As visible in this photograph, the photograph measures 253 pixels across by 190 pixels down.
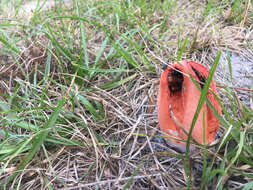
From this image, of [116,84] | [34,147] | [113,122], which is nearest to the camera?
[34,147]

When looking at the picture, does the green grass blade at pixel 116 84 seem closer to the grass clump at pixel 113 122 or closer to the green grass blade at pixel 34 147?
the grass clump at pixel 113 122

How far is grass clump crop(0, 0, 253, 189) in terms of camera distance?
1.08 meters

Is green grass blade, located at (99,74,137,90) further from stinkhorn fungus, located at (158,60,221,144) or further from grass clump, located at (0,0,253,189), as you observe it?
stinkhorn fungus, located at (158,60,221,144)

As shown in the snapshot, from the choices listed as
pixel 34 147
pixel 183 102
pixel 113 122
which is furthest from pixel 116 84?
pixel 34 147

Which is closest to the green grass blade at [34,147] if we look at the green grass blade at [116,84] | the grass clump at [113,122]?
the grass clump at [113,122]

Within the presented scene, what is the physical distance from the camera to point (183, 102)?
3.86 ft

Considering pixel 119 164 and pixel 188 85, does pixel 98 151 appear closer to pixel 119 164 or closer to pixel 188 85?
pixel 119 164

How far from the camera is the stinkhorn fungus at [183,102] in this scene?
1.05 m

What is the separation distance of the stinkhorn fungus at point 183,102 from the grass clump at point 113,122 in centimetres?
7

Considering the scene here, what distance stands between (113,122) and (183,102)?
0.49 m

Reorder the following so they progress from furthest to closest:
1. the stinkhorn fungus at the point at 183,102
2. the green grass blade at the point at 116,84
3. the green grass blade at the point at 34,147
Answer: the green grass blade at the point at 116,84
the green grass blade at the point at 34,147
the stinkhorn fungus at the point at 183,102

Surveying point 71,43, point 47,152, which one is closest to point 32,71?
point 71,43

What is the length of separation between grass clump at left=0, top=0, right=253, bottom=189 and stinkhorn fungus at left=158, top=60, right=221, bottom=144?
0.24 feet

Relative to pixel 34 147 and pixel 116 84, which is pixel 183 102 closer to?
pixel 116 84
